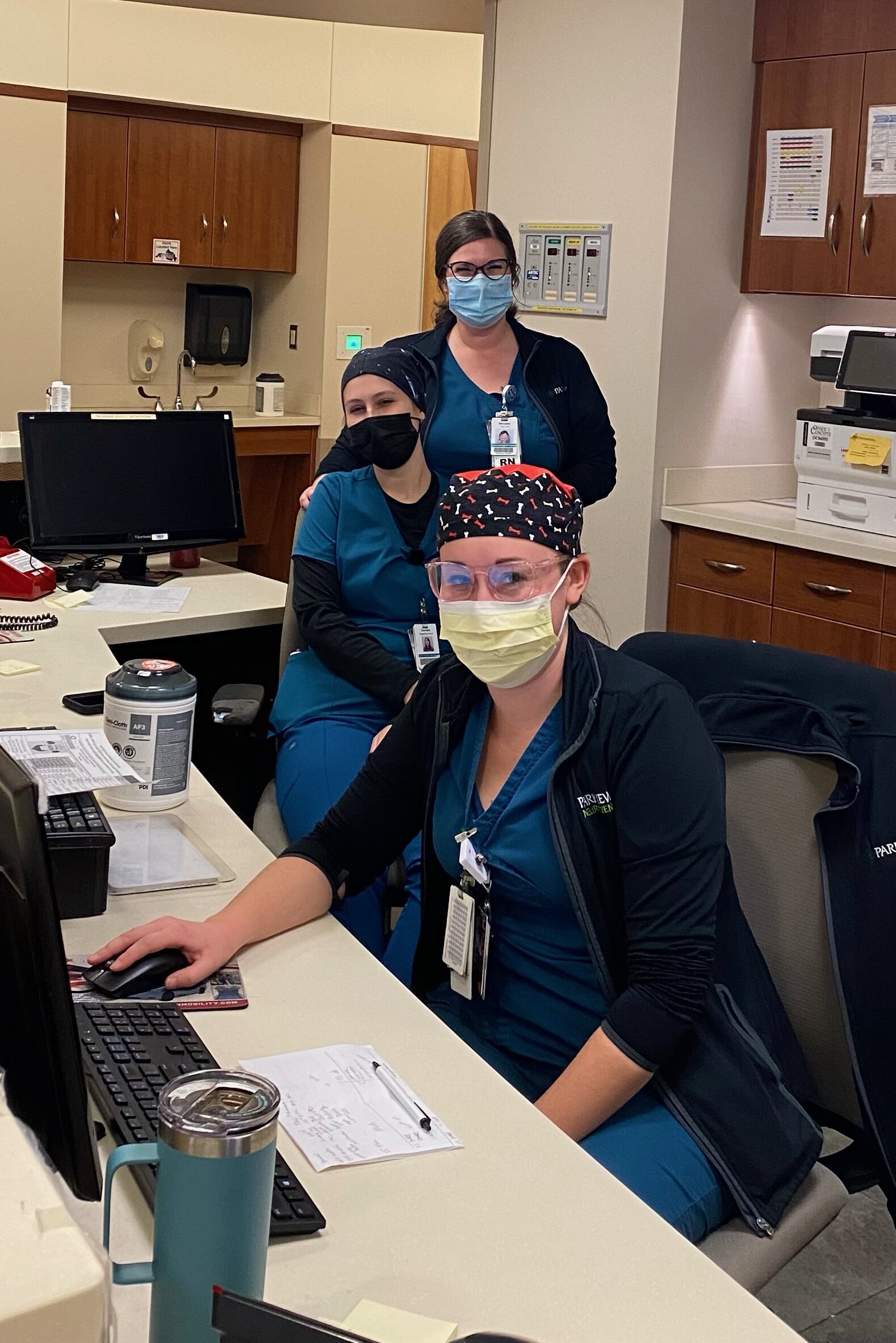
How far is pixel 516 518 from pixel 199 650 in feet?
6.07

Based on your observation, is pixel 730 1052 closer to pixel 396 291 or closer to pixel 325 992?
pixel 325 992

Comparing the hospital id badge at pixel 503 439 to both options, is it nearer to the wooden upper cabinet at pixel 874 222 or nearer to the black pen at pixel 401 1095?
the wooden upper cabinet at pixel 874 222

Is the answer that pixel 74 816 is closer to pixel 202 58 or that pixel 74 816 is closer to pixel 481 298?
pixel 481 298

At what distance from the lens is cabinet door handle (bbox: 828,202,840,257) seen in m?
4.17

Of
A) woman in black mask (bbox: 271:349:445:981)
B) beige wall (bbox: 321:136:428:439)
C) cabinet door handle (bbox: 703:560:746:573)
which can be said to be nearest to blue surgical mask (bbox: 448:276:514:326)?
woman in black mask (bbox: 271:349:445:981)

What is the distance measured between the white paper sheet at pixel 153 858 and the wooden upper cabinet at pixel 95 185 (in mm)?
4862

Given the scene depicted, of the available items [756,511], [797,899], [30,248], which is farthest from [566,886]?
[30,248]

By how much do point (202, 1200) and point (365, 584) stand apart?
2085 millimetres

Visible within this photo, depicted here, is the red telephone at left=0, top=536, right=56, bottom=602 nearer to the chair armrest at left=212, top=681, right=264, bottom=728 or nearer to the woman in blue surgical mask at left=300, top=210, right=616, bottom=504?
the chair armrest at left=212, top=681, right=264, bottom=728

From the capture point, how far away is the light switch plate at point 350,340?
6777 mm

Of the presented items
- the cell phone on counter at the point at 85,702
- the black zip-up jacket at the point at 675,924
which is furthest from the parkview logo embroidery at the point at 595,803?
the cell phone on counter at the point at 85,702

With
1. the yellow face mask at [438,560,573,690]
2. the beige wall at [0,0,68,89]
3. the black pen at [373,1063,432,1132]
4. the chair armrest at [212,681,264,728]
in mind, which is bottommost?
the black pen at [373,1063,432,1132]

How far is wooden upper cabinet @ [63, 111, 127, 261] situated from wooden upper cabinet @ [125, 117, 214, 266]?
43 mm

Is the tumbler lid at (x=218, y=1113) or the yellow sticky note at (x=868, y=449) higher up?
the yellow sticky note at (x=868, y=449)
